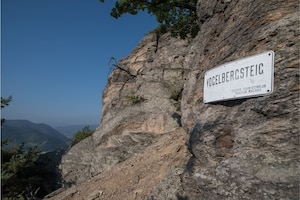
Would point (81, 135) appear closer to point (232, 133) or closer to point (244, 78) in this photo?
point (232, 133)

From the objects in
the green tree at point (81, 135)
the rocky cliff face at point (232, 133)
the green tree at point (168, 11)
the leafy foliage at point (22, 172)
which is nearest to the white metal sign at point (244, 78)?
the rocky cliff face at point (232, 133)

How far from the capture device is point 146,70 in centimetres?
1777

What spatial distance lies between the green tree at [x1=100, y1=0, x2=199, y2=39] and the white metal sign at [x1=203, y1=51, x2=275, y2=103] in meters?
6.30

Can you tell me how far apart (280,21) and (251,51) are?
0.65 m

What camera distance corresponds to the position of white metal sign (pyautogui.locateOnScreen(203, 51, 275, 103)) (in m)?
3.96

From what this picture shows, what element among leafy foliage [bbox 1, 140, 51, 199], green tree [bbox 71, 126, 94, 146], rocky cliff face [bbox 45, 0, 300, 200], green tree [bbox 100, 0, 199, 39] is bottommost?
leafy foliage [bbox 1, 140, 51, 199]

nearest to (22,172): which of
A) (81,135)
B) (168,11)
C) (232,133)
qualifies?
(81,135)

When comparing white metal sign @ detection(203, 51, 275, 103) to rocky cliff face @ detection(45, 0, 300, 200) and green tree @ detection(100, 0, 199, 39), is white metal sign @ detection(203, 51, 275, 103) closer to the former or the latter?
rocky cliff face @ detection(45, 0, 300, 200)

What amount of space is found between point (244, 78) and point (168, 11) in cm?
807

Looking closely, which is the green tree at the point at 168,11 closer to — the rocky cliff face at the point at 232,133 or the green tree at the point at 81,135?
the rocky cliff face at the point at 232,133

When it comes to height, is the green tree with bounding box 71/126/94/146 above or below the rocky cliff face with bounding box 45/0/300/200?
below

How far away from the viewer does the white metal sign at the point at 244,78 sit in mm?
3961

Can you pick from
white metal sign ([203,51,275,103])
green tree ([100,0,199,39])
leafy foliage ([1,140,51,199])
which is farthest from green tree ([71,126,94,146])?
white metal sign ([203,51,275,103])

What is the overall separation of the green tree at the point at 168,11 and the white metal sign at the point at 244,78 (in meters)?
6.30
